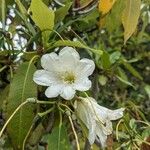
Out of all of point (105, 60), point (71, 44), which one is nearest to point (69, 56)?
point (71, 44)

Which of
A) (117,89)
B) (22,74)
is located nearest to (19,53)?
(22,74)

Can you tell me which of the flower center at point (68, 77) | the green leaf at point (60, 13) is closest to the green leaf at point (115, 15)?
the green leaf at point (60, 13)

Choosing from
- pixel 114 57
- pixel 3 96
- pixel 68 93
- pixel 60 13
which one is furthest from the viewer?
pixel 114 57

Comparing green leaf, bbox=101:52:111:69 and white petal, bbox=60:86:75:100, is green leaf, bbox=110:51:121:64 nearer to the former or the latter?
green leaf, bbox=101:52:111:69

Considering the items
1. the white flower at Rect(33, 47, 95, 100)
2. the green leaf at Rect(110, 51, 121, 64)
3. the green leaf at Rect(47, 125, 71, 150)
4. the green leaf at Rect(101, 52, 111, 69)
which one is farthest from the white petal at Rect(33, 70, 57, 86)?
the green leaf at Rect(110, 51, 121, 64)

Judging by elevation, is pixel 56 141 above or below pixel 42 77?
below

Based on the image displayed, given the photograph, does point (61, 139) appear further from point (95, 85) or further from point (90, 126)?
point (95, 85)

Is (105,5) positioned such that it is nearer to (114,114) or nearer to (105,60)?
(105,60)
